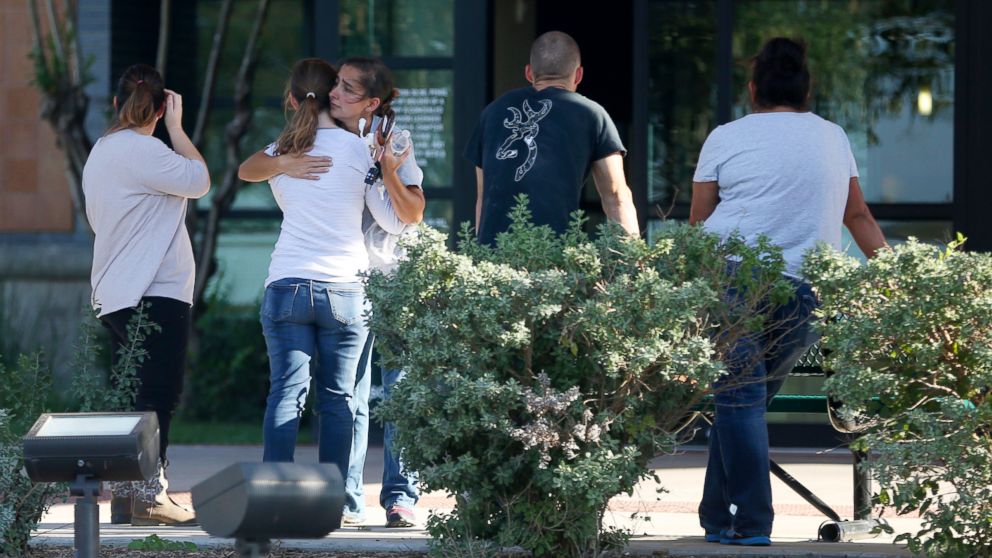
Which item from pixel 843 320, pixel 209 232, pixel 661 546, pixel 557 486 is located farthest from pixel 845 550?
pixel 209 232

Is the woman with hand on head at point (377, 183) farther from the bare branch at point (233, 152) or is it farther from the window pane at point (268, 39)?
the window pane at point (268, 39)

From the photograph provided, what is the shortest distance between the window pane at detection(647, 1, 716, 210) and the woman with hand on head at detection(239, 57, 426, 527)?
4.49 meters

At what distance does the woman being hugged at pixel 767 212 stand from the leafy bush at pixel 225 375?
5.66 m

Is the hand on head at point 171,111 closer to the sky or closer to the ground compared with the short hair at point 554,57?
closer to the ground

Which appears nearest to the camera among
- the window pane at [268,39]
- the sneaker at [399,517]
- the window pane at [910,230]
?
the sneaker at [399,517]

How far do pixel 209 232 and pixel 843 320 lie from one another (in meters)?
6.88

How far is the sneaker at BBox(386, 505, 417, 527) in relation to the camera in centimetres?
586

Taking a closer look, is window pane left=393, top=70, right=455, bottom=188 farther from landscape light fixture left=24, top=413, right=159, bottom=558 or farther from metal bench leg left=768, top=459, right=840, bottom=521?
landscape light fixture left=24, top=413, right=159, bottom=558

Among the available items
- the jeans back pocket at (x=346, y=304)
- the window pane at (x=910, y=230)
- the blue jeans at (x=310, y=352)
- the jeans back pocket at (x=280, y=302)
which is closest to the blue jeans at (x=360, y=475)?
the blue jeans at (x=310, y=352)

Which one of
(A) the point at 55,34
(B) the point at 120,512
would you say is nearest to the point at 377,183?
(B) the point at 120,512

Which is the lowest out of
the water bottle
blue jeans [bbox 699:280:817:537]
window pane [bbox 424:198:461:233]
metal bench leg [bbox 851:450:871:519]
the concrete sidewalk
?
the concrete sidewalk

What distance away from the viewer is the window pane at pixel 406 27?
8.97 metres

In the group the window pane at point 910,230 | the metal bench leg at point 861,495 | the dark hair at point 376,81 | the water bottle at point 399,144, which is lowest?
the metal bench leg at point 861,495

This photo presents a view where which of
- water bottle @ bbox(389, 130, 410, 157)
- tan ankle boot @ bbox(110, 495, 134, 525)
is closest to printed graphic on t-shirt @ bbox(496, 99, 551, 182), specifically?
water bottle @ bbox(389, 130, 410, 157)
